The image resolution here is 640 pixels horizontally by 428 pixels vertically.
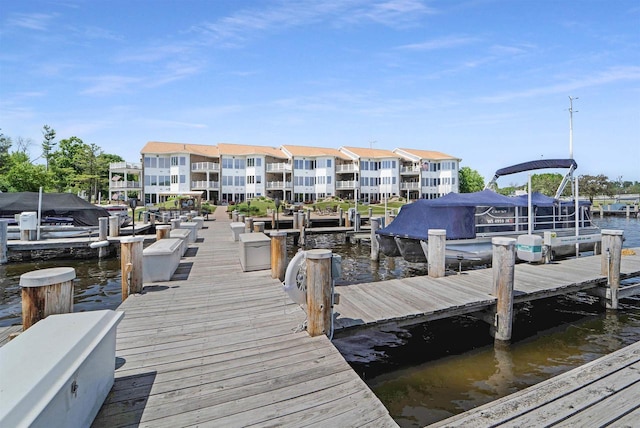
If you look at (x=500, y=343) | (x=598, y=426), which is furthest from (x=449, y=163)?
(x=598, y=426)

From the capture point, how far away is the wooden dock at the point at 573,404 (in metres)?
3.22

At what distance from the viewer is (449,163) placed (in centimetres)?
6162

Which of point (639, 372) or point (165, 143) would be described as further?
point (165, 143)

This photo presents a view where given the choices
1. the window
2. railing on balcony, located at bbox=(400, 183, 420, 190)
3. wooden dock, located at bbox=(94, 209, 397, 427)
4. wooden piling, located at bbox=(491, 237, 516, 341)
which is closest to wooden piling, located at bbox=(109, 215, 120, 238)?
wooden dock, located at bbox=(94, 209, 397, 427)

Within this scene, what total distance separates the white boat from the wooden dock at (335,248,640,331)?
2200mm

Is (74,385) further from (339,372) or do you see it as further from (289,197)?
(289,197)

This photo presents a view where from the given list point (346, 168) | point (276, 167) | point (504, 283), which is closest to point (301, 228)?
point (504, 283)

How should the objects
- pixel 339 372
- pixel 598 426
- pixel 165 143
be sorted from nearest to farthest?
pixel 598 426, pixel 339 372, pixel 165 143

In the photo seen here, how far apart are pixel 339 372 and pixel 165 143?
186 ft

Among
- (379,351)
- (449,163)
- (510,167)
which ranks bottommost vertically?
(379,351)

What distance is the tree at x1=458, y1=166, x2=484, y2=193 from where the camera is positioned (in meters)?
83.1

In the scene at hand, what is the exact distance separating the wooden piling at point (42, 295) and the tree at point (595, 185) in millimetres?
74813

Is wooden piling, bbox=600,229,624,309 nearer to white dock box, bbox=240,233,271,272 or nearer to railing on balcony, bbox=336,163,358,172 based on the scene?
white dock box, bbox=240,233,271,272

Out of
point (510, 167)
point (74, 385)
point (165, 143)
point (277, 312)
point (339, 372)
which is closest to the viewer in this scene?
point (74, 385)
